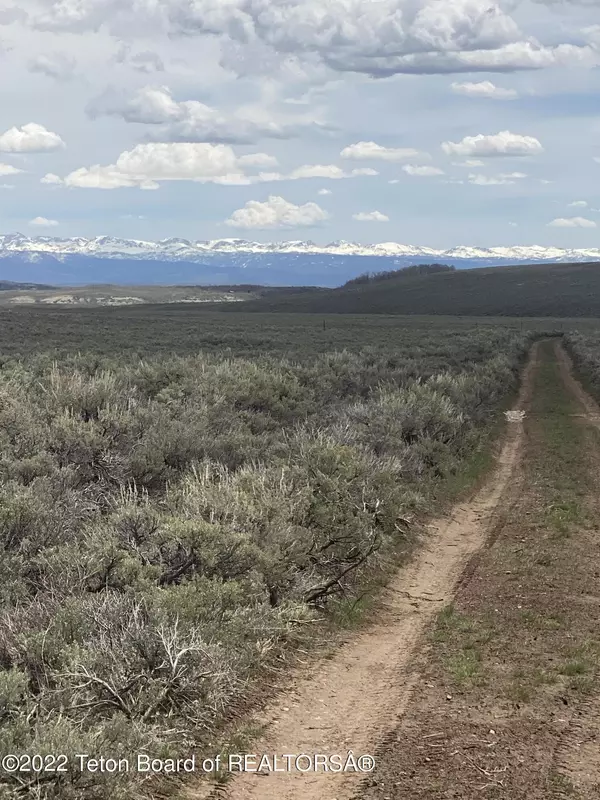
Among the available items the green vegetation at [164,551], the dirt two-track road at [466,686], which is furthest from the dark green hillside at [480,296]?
the dirt two-track road at [466,686]

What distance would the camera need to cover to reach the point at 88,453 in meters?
11.3

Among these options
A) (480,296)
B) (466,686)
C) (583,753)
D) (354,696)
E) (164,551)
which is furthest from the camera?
(480,296)

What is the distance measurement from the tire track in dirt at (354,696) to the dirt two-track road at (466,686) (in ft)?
0.04

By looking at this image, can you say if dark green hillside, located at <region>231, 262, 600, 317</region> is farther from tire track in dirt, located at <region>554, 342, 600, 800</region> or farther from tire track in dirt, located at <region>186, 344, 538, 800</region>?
tire track in dirt, located at <region>554, 342, 600, 800</region>

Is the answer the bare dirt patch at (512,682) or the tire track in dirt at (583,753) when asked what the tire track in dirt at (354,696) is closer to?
the bare dirt patch at (512,682)

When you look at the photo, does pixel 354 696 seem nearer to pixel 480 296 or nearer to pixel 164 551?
pixel 164 551

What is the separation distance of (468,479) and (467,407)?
7.45 m

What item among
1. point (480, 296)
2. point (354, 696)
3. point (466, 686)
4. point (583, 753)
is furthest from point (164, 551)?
point (480, 296)

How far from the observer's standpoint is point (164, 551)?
751cm

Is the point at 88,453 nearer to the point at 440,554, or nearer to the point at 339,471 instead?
the point at 339,471

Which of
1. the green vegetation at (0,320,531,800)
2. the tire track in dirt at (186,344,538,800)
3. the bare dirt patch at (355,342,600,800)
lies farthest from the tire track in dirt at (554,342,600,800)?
the tire track in dirt at (186,344,538,800)

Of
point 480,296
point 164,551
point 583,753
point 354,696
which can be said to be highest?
point 480,296

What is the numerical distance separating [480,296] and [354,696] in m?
137

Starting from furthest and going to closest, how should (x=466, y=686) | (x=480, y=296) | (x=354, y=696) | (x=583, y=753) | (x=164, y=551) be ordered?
(x=480, y=296) → (x=164, y=551) → (x=466, y=686) → (x=354, y=696) → (x=583, y=753)
